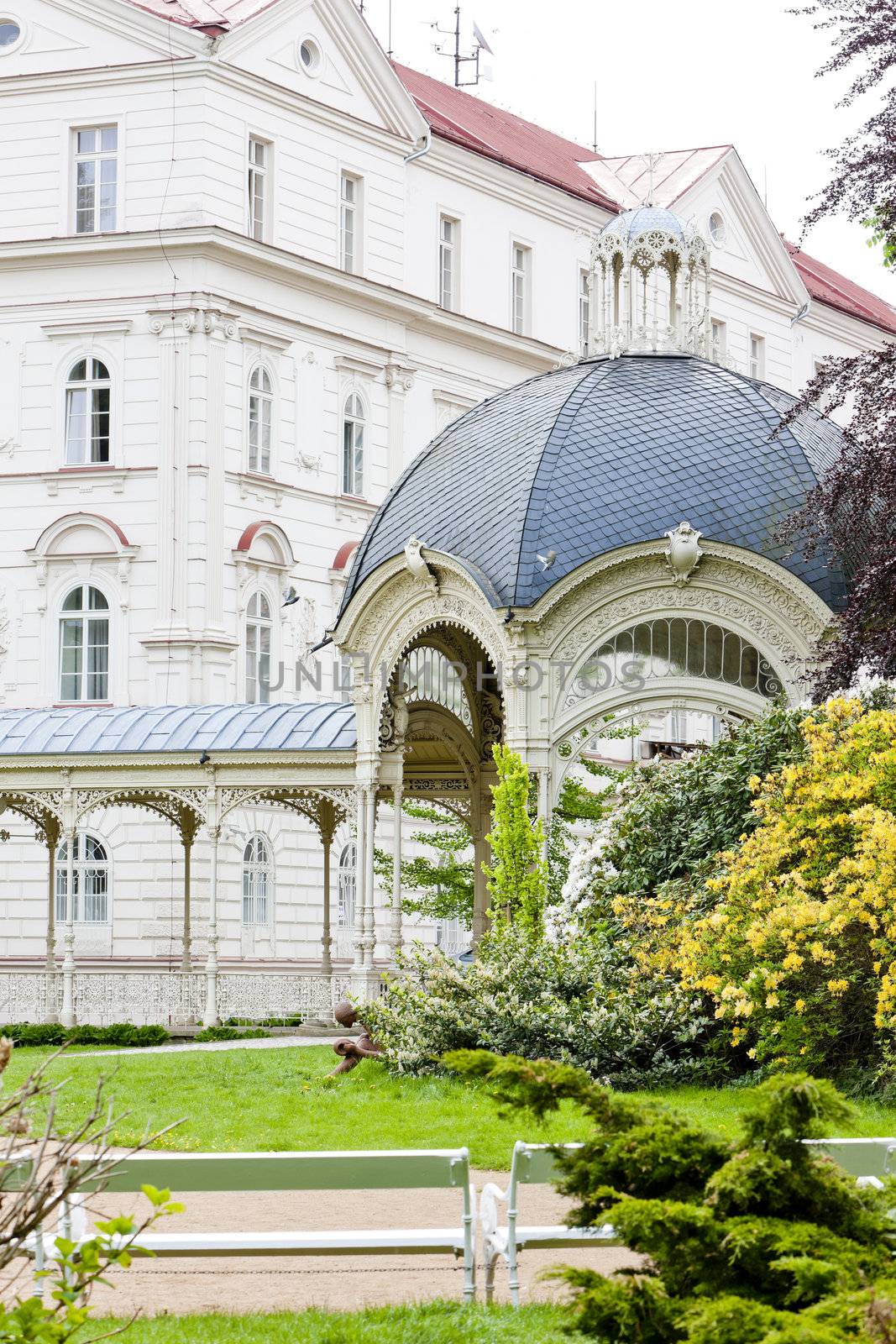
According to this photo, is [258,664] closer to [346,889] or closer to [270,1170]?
[346,889]

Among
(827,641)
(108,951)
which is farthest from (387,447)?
(827,641)

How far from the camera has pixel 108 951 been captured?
37375 millimetres

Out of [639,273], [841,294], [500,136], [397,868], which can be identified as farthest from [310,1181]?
[841,294]

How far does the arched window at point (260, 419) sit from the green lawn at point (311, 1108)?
20.7m

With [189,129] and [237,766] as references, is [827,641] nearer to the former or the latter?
[237,766]

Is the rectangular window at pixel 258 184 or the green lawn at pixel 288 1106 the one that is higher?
the rectangular window at pixel 258 184

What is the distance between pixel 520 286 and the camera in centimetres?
4853

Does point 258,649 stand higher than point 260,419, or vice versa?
point 260,419

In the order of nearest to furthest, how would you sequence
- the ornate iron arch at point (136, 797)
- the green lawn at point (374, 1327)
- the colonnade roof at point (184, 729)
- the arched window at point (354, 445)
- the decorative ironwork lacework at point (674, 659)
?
the green lawn at point (374, 1327) < the decorative ironwork lacework at point (674, 659) < the colonnade roof at point (184, 729) < the ornate iron arch at point (136, 797) < the arched window at point (354, 445)

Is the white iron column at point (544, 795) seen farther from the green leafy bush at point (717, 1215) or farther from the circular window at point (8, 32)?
the circular window at point (8, 32)

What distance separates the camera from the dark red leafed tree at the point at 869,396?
16359 mm

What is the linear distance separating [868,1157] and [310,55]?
35.3 m

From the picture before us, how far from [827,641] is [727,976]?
5.19 m

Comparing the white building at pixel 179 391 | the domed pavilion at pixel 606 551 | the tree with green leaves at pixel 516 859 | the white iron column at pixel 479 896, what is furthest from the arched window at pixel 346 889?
the tree with green leaves at pixel 516 859
